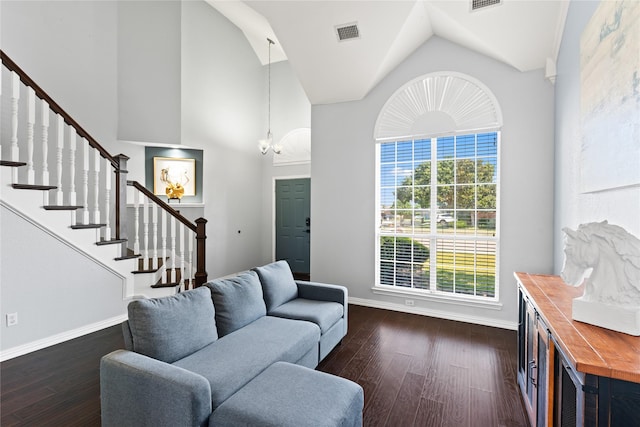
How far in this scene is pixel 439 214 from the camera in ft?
12.9

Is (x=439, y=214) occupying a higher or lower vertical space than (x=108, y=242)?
higher

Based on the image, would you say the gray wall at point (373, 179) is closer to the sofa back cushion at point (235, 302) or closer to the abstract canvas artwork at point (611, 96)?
the abstract canvas artwork at point (611, 96)

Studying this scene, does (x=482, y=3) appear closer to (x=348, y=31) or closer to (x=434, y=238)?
(x=348, y=31)

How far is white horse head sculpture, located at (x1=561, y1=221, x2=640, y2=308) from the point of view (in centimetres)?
123

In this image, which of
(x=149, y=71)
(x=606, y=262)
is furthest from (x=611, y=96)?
(x=149, y=71)

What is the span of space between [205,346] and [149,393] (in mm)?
544

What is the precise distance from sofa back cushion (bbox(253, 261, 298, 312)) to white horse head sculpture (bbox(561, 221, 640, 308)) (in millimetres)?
2203

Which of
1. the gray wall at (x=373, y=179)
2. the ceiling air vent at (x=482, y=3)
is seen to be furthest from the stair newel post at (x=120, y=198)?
the ceiling air vent at (x=482, y=3)

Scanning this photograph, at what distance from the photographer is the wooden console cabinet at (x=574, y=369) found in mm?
1019

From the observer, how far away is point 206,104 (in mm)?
5637


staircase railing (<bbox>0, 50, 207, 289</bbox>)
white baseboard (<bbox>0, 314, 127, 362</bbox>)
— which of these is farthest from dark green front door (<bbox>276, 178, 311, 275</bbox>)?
white baseboard (<bbox>0, 314, 127, 362</bbox>)

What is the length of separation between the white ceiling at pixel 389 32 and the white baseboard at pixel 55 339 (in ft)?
13.0

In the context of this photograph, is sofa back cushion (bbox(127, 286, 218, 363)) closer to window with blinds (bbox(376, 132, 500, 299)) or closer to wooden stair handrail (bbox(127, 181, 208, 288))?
wooden stair handrail (bbox(127, 181, 208, 288))

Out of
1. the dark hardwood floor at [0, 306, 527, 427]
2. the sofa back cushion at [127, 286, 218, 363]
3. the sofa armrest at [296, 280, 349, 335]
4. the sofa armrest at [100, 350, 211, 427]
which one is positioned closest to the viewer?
the sofa armrest at [100, 350, 211, 427]
